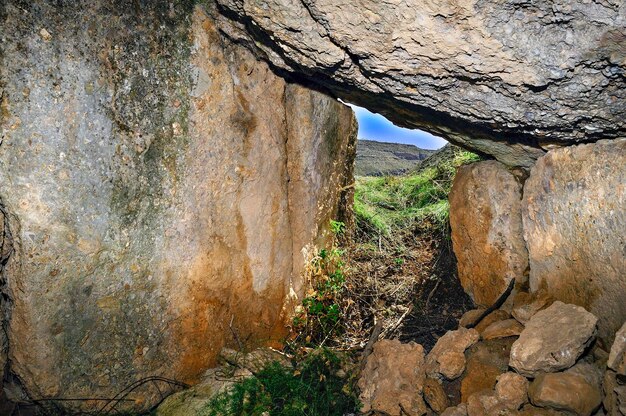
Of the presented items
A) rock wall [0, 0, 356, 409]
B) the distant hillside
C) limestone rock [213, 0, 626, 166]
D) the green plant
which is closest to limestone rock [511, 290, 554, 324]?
limestone rock [213, 0, 626, 166]

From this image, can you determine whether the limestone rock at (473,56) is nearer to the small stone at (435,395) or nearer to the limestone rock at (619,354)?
the limestone rock at (619,354)

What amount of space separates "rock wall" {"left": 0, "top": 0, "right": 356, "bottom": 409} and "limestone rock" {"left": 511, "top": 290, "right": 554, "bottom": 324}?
61.7 inches

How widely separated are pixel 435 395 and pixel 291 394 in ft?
2.74

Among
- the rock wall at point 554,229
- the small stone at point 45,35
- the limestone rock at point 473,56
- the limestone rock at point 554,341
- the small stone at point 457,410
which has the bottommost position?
the small stone at point 457,410

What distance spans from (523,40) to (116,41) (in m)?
2.00

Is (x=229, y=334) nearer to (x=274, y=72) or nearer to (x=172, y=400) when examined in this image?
(x=172, y=400)

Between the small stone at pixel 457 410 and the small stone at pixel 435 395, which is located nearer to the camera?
the small stone at pixel 457 410

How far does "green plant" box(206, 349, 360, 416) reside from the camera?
263cm

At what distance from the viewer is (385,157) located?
406 inches

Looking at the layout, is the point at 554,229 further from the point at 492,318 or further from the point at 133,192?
the point at 133,192

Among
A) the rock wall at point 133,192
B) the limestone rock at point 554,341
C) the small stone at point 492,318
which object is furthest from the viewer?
the small stone at point 492,318

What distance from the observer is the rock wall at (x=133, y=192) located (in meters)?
2.29

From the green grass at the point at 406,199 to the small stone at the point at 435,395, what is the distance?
104 inches

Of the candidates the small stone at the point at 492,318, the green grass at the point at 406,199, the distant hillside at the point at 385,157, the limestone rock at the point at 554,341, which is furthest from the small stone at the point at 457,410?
the distant hillside at the point at 385,157
